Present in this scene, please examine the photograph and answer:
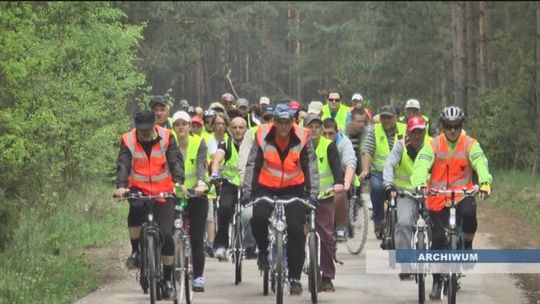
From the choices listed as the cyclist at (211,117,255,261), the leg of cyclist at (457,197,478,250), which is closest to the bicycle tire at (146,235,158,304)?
the leg of cyclist at (457,197,478,250)

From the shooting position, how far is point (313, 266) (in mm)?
12992

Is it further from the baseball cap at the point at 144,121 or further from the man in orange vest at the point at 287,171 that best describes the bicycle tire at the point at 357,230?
the baseball cap at the point at 144,121

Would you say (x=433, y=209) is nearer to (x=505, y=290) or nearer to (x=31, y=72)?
(x=505, y=290)

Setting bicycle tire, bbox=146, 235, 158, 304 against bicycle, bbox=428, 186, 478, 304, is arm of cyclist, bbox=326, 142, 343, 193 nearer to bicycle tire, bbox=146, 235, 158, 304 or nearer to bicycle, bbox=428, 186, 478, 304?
bicycle, bbox=428, 186, 478, 304

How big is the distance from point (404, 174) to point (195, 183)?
8.45ft

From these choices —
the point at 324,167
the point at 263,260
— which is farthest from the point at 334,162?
the point at 263,260

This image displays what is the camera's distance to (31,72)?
1633 cm

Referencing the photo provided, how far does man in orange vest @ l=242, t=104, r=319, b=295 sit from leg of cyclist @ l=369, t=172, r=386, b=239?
4690mm

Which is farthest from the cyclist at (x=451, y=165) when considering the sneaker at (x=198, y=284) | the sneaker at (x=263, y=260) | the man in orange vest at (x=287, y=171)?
the sneaker at (x=198, y=284)

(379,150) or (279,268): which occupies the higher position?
(379,150)

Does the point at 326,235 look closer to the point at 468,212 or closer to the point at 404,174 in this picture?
the point at 404,174

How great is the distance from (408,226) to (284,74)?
80.1m

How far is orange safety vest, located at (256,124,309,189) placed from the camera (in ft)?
42.4

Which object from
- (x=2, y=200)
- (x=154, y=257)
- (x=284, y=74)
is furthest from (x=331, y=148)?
(x=284, y=74)
